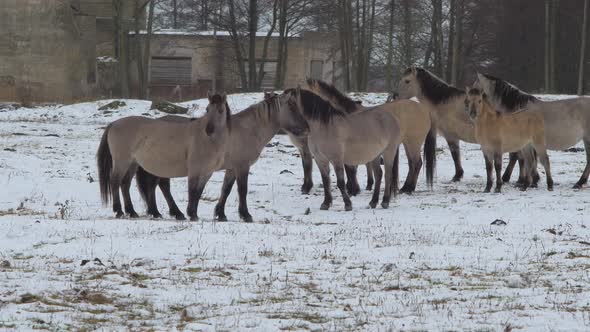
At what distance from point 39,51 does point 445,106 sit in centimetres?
2791

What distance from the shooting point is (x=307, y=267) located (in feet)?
24.2

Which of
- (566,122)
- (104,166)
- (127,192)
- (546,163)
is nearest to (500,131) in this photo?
→ (546,163)

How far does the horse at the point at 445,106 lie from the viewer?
51.2 feet

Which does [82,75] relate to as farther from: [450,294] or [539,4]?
[450,294]

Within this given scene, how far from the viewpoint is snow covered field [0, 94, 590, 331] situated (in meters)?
5.65

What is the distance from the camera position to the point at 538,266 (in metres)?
7.45

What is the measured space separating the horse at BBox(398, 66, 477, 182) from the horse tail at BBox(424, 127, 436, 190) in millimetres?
434

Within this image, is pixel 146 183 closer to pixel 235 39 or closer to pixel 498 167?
pixel 498 167

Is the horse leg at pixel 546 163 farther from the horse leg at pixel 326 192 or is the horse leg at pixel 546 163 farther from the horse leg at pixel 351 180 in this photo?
the horse leg at pixel 326 192

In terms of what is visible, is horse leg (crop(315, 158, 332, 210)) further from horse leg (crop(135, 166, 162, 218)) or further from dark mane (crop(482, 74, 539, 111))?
dark mane (crop(482, 74, 539, 111))

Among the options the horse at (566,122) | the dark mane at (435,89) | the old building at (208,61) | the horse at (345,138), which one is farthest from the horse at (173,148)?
the old building at (208,61)

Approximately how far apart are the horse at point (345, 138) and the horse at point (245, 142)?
390 mm

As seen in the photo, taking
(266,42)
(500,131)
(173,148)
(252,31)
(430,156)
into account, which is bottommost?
(430,156)

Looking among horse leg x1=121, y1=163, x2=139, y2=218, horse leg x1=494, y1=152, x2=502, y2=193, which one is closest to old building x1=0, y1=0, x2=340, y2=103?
horse leg x1=494, y1=152, x2=502, y2=193
